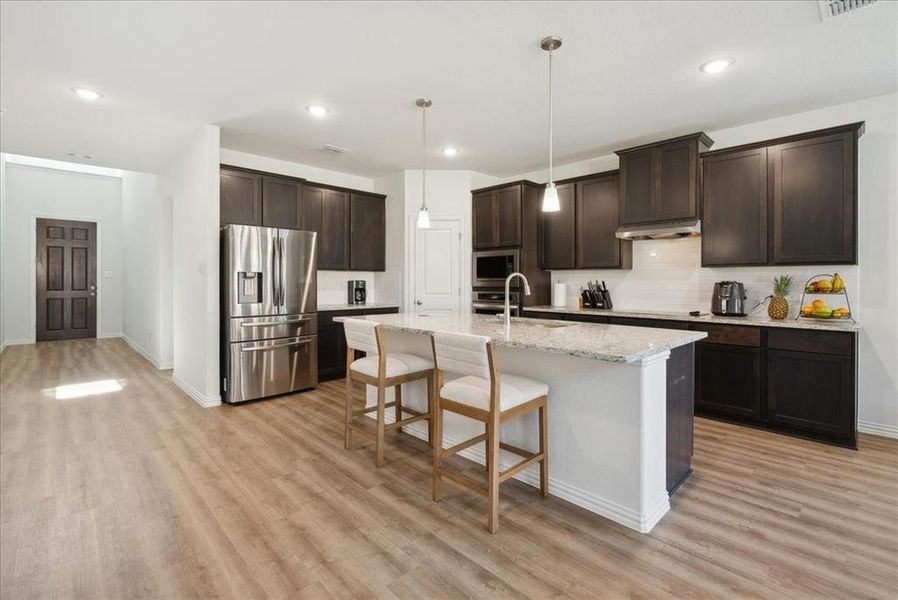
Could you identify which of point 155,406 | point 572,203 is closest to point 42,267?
point 155,406

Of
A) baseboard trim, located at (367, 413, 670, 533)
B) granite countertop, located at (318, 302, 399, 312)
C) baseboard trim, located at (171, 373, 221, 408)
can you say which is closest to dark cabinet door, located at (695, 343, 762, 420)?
baseboard trim, located at (367, 413, 670, 533)

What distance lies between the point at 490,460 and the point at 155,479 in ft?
6.99

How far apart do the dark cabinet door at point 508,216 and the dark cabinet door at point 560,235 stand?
1.29ft

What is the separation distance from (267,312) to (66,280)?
264 inches

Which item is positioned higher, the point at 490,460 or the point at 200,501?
the point at 490,460

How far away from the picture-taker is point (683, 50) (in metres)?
2.64

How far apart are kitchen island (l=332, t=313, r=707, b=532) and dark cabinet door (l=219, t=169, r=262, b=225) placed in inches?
113

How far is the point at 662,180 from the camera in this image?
399cm

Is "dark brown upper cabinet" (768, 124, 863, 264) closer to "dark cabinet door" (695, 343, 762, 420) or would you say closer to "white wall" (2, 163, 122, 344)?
"dark cabinet door" (695, 343, 762, 420)

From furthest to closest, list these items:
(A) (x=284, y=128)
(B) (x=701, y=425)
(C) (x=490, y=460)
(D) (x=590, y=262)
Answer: (D) (x=590, y=262) < (A) (x=284, y=128) < (B) (x=701, y=425) < (C) (x=490, y=460)

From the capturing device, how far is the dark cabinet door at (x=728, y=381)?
11.1 ft

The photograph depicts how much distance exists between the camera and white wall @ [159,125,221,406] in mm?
4043

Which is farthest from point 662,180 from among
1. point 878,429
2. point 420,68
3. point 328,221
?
point 328,221

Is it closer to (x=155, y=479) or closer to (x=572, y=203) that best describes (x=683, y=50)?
(x=572, y=203)
